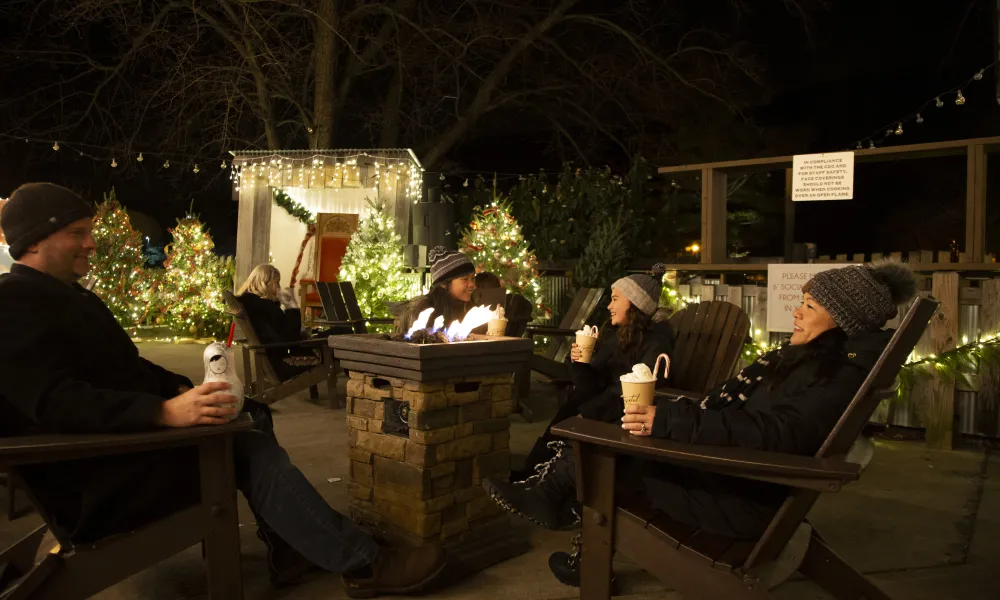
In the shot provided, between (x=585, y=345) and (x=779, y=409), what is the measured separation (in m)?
1.47

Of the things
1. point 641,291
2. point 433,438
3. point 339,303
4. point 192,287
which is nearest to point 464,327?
point 433,438

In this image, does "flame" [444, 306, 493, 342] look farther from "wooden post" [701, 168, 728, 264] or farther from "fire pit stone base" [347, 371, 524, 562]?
"wooden post" [701, 168, 728, 264]

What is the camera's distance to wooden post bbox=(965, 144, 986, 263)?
5.30 meters

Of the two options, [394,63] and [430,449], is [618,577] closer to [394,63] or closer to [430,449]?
[430,449]

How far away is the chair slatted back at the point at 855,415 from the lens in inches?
74.7

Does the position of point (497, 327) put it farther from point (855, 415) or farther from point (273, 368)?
point (273, 368)

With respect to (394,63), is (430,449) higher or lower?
lower

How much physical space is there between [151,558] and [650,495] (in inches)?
62.4

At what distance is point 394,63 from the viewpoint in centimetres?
1541

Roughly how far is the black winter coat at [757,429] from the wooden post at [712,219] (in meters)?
4.49

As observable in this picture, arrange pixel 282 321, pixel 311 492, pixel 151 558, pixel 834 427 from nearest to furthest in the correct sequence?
pixel 834 427 → pixel 151 558 → pixel 311 492 → pixel 282 321

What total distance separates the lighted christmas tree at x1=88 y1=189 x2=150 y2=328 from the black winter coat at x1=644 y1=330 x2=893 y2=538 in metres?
11.9

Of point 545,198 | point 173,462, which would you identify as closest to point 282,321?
point 173,462

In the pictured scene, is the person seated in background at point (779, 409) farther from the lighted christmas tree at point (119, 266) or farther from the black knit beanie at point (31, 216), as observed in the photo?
the lighted christmas tree at point (119, 266)
